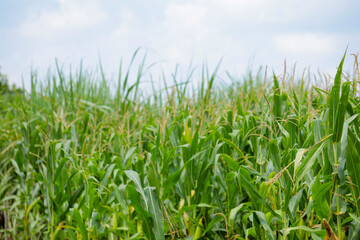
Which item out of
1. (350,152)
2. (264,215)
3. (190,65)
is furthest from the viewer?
(190,65)

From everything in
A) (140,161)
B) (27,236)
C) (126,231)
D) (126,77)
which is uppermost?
(126,77)

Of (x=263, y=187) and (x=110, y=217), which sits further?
(x=110, y=217)

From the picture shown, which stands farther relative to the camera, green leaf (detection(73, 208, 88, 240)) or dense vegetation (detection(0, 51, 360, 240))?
green leaf (detection(73, 208, 88, 240))

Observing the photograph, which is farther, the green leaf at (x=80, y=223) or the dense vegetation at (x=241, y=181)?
the green leaf at (x=80, y=223)

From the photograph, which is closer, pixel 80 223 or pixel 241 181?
pixel 241 181

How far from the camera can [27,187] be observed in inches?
96.5

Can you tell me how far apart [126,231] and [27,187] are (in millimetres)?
1110

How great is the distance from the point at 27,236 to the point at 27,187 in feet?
1.12

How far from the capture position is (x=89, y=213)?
1.69m

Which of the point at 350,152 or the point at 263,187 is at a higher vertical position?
the point at 350,152

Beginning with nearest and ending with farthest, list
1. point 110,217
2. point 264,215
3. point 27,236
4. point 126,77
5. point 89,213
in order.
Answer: point 264,215
point 89,213
point 110,217
point 27,236
point 126,77

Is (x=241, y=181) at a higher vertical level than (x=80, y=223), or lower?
higher

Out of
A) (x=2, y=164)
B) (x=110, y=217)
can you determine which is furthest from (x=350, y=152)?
(x=2, y=164)

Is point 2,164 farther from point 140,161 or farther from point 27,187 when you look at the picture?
point 140,161
